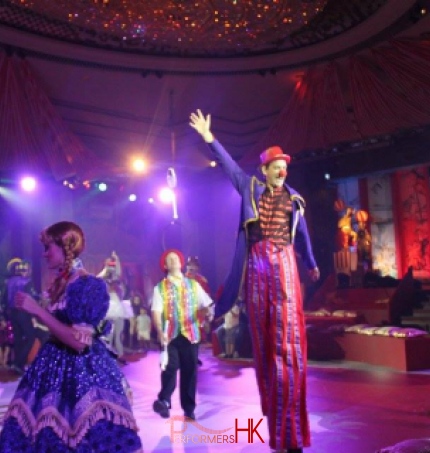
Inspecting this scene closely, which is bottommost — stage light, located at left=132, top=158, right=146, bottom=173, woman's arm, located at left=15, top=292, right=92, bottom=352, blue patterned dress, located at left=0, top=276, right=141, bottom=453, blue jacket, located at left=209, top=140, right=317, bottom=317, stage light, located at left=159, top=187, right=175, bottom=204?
blue patterned dress, located at left=0, top=276, right=141, bottom=453

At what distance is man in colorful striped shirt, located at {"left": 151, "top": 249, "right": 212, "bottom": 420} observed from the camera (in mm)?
5598

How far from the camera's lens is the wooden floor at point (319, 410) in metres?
4.48

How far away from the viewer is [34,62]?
455 inches

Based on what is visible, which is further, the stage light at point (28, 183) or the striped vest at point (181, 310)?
the stage light at point (28, 183)

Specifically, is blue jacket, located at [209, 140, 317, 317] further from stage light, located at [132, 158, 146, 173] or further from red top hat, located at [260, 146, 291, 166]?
stage light, located at [132, 158, 146, 173]

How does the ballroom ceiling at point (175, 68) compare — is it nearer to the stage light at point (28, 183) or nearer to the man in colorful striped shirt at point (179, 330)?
the stage light at point (28, 183)

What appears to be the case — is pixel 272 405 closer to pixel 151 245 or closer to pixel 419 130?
pixel 419 130

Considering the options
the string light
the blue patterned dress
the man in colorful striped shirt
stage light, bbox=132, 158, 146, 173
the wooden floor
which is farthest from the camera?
stage light, bbox=132, 158, 146, 173

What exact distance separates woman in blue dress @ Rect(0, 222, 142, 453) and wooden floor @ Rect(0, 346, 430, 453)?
1.78 m

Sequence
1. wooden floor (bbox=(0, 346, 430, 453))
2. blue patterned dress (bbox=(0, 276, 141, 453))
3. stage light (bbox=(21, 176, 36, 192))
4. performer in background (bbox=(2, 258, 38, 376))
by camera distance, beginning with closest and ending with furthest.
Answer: blue patterned dress (bbox=(0, 276, 141, 453)), wooden floor (bbox=(0, 346, 430, 453)), performer in background (bbox=(2, 258, 38, 376)), stage light (bbox=(21, 176, 36, 192))

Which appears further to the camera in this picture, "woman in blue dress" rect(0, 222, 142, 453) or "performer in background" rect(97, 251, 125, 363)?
"performer in background" rect(97, 251, 125, 363)

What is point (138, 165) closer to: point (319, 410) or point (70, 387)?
point (319, 410)

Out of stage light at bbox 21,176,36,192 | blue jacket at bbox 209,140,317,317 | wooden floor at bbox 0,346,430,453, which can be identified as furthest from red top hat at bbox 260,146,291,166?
stage light at bbox 21,176,36,192

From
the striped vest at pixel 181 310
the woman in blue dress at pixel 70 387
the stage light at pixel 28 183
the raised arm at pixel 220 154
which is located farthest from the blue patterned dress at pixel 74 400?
the stage light at pixel 28 183
